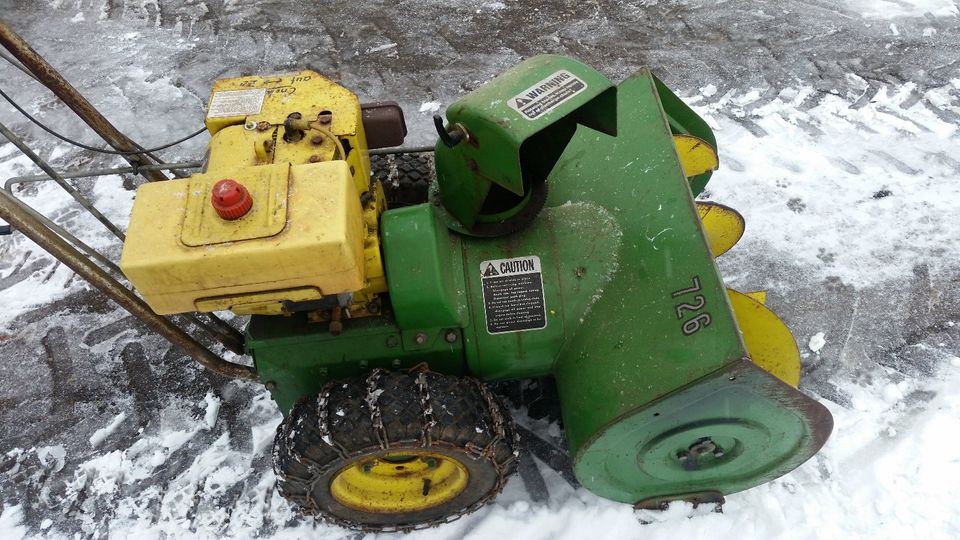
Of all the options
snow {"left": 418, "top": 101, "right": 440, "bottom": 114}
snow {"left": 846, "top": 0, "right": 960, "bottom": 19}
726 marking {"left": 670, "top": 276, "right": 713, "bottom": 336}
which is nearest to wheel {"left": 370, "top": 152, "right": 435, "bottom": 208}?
726 marking {"left": 670, "top": 276, "right": 713, "bottom": 336}

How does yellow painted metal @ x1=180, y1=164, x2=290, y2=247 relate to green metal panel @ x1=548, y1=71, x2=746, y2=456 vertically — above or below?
above

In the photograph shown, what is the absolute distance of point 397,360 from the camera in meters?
2.37

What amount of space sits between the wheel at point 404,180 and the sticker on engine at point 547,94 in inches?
32.7

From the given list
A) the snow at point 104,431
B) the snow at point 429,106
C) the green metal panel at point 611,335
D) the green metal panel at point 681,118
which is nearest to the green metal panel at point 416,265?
the green metal panel at point 611,335

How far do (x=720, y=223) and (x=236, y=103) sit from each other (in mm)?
2128

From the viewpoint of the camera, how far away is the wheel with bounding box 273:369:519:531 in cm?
212

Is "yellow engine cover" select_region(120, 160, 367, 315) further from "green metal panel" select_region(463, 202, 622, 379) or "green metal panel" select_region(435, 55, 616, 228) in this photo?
"green metal panel" select_region(463, 202, 622, 379)

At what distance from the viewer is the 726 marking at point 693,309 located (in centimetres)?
207

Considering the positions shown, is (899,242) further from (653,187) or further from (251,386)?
(251,386)

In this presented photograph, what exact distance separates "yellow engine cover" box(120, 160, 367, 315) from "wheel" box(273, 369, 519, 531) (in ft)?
1.48

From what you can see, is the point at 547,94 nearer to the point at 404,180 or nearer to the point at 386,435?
the point at 404,180

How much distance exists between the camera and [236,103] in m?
2.27

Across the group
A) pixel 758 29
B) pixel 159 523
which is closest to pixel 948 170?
pixel 758 29

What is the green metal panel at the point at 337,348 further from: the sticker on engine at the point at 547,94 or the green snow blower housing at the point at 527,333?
the sticker on engine at the point at 547,94
